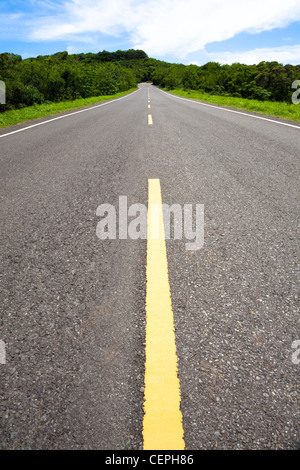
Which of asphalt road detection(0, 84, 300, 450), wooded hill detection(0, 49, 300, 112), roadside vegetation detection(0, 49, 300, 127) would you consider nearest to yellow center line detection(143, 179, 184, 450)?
asphalt road detection(0, 84, 300, 450)

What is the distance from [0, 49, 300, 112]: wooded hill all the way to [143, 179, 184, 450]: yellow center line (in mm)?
23041

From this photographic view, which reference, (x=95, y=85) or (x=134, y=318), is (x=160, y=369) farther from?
(x=95, y=85)

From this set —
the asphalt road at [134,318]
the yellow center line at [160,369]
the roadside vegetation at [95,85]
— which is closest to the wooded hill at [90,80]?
the roadside vegetation at [95,85]

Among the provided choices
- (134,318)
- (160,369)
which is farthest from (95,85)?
(160,369)

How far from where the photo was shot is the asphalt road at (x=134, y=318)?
1017 millimetres

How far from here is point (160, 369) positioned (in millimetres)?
1186

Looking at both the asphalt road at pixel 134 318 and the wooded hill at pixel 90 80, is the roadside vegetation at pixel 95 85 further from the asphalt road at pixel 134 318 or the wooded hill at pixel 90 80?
the asphalt road at pixel 134 318

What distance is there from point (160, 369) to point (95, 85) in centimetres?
4501

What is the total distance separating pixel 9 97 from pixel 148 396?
24.9 metres

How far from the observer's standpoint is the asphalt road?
3.34 ft

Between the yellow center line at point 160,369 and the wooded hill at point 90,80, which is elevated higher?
the wooded hill at point 90,80

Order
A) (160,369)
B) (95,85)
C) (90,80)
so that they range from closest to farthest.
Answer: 1. (160,369)
2. (90,80)
3. (95,85)

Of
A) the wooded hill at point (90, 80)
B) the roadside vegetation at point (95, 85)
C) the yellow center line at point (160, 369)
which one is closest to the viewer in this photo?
the yellow center line at point (160, 369)
